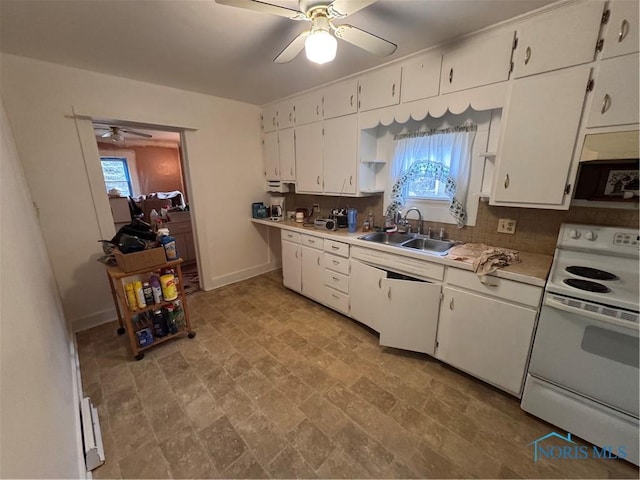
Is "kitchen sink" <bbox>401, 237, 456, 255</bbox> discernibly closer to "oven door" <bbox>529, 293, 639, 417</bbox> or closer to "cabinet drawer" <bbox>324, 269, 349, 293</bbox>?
"cabinet drawer" <bbox>324, 269, 349, 293</bbox>

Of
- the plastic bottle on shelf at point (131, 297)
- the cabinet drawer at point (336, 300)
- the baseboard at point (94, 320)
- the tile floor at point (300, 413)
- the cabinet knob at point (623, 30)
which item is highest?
the cabinet knob at point (623, 30)

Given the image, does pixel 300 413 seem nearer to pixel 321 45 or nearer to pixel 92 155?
pixel 321 45

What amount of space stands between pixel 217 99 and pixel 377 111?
1988mm

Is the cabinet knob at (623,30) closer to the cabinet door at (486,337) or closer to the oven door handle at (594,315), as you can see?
the oven door handle at (594,315)

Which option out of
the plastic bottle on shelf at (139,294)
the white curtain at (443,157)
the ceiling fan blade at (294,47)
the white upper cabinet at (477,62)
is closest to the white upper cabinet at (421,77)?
the white upper cabinet at (477,62)

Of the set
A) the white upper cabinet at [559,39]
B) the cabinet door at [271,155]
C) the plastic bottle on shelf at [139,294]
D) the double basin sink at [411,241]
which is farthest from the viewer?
the cabinet door at [271,155]

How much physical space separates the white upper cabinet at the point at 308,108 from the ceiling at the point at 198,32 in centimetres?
34

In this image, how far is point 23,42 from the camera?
5.84 ft

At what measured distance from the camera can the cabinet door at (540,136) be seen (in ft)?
4.76

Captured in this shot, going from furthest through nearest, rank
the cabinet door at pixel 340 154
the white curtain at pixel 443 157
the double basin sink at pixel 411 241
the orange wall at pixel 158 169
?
the orange wall at pixel 158 169
the cabinet door at pixel 340 154
the double basin sink at pixel 411 241
the white curtain at pixel 443 157

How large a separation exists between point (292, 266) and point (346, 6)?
7.88ft

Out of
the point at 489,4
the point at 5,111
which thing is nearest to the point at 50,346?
the point at 5,111

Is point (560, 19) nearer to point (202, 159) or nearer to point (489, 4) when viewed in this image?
point (489, 4)

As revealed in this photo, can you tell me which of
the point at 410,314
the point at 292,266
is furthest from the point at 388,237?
the point at 292,266
